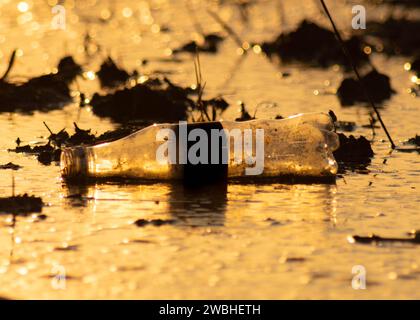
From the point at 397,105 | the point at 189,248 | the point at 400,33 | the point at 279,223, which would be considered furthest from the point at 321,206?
the point at 400,33

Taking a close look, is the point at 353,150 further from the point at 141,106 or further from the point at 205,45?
the point at 205,45

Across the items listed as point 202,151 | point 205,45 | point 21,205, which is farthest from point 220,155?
point 205,45

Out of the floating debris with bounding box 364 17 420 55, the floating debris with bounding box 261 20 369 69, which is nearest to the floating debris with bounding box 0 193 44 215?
the floating debris with bounding box 261 20 369 69

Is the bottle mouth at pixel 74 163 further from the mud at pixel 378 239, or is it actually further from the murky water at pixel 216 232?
the mud at pixel 378 239

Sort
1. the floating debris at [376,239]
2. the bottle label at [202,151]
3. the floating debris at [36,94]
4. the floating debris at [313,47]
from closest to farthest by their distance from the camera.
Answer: the floating debris at [376,239]
the bottle label at [202,151]
the floating debris at [36,94]
the floating debris at [313,47]

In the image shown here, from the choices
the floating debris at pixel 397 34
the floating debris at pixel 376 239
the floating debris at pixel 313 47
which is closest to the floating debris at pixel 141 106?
the floating debris at pixel 313 47

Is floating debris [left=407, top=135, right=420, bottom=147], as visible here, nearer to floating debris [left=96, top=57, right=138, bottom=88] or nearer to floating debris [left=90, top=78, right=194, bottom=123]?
floating debris [left=90, top=78, right=194, bottom=123]
